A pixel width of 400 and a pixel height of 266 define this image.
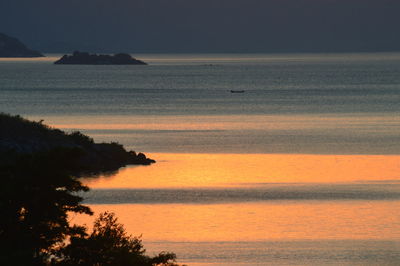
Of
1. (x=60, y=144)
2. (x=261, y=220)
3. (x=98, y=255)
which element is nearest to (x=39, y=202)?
(x=98, y=255)

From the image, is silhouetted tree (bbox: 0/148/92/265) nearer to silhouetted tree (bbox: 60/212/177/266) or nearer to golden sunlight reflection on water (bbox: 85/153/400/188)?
silhouetted tree (bbox: 60/212/177/266)

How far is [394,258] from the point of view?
143 feet

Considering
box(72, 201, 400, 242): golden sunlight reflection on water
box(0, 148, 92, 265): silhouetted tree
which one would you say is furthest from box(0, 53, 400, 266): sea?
box(0, 148, 92, 265): silhouetted tree

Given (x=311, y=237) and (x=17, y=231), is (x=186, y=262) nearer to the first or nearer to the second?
(x=311, y=237)

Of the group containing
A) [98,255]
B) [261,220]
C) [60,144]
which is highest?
[60,144]

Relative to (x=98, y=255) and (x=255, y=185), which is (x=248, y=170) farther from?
(x=98, y=255)

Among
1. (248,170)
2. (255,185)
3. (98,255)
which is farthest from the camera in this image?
(248,170)

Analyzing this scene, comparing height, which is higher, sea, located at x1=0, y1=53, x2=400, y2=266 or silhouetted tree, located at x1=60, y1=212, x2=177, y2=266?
sea, located at x1=0, y1=53, x2=400, y2=266

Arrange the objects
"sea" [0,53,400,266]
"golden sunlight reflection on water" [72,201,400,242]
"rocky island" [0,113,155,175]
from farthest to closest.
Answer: "rocky island" [0,113,155,175]
"golden sunlight reflection on water" [72,201,400,242]
"sea" [0,53,400,266]

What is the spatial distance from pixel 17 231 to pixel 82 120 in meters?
94.4

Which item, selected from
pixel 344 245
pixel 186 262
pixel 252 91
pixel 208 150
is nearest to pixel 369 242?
pixel 344 245

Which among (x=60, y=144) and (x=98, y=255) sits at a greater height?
(x=60, y=144)

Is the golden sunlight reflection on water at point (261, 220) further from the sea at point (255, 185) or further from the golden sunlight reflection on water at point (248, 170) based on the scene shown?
the golden sunlight reflection on water at point (248, 170)

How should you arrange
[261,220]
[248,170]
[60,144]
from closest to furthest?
[261,220] < [248,170] < [60,144]
